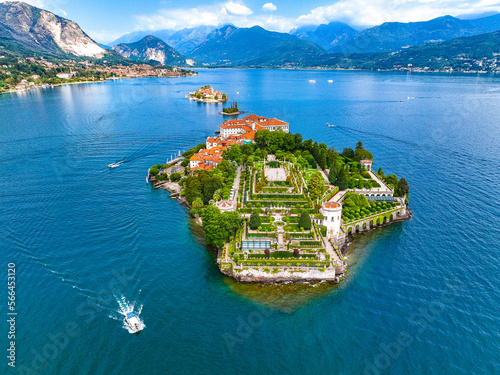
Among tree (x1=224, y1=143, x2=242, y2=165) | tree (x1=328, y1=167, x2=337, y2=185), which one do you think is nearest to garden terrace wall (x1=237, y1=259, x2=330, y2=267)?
tree (x1=328, y1=167, x2=337, y2=185)

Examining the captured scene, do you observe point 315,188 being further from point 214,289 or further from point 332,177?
point 214,289

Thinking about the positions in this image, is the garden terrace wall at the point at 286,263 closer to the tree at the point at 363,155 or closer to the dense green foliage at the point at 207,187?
the dense green foliage at the point at 207,187

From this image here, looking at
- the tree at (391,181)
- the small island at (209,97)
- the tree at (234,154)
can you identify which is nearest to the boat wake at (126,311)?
the tree at (234,154)

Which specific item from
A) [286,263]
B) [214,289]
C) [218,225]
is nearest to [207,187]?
[218,225]

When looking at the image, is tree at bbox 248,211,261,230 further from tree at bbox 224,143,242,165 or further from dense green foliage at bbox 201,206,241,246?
tree at bbox 224,143,242,165

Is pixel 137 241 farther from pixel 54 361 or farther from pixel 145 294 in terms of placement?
pixel 54 361
